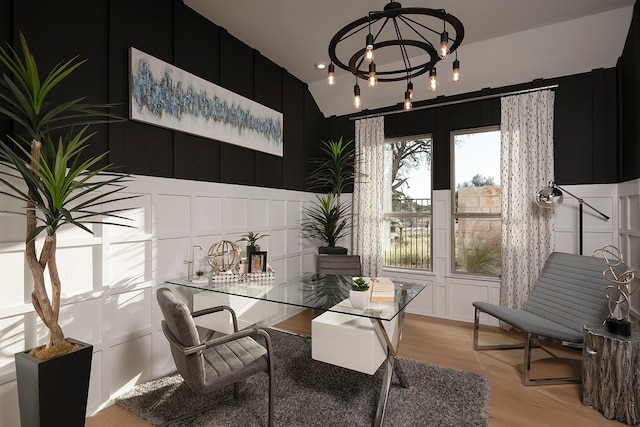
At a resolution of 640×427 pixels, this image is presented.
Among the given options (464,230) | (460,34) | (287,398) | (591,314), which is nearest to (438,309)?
(464,230)

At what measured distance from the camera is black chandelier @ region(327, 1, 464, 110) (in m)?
1.79

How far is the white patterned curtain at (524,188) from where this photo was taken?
3410 mm

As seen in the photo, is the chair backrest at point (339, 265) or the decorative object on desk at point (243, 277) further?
the chair backrest at point (339, 265)

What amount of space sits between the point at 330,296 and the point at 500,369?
166 cm

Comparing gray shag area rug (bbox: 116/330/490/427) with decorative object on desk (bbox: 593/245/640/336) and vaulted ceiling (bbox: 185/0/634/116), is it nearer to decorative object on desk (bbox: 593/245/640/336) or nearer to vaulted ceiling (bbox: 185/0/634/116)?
decorative object on desk (bbox: 593/245/640/336)

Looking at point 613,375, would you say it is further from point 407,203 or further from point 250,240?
Result: point 250,240

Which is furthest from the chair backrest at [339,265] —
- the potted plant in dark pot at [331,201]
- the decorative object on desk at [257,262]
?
the decorative object on desk at [257,262]

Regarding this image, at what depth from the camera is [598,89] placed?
325 cm

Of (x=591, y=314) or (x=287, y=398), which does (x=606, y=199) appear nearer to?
(x=591, y=314)

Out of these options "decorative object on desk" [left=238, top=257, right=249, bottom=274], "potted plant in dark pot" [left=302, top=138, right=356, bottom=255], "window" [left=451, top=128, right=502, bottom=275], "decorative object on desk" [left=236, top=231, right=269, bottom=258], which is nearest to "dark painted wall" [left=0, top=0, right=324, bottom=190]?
"decorative object on desk" [left=236, top=231, right=269, bottom=258]

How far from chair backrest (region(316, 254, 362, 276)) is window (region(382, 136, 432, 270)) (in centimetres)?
87

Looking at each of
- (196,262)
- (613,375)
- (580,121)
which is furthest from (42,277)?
(580,121)

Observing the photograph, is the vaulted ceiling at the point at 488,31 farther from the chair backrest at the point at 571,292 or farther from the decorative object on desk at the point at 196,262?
the decorative object on desk at the point at 196,262

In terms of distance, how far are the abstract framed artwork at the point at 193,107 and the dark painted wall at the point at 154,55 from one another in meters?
0.07
